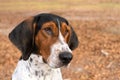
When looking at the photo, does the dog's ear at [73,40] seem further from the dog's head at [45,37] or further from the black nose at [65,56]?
the black nose at [65,56]

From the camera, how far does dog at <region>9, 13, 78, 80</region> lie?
6516mm

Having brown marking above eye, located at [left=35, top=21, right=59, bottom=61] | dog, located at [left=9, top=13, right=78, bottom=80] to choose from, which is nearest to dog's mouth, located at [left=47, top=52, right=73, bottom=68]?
dog, located at [left=9, top=13, right=78, bottom=80]

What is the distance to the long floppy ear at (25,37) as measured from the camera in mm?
6840

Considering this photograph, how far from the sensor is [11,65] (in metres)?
13.2

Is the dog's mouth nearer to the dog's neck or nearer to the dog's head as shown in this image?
the dog's head

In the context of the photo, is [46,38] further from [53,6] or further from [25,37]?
[53,6]

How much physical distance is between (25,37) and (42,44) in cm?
32

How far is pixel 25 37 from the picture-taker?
22.5 feet

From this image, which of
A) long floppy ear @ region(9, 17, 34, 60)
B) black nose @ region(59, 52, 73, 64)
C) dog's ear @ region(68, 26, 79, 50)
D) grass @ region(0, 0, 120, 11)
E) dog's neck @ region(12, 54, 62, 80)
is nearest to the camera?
black nose @ region(59, 52, 73, 64)

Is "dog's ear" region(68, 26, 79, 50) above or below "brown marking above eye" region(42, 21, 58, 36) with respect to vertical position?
below

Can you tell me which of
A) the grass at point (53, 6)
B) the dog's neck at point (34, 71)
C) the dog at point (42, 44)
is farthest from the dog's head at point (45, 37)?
the grass at point (53, 6)

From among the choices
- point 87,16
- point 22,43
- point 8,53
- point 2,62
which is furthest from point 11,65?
point 87,16

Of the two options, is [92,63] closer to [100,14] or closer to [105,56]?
[105,56]

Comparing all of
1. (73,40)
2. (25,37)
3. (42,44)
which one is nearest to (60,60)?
(42,44)
